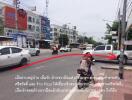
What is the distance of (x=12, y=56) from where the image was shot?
17078 mm

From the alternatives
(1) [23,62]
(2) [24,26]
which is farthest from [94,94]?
(2) [24,26]

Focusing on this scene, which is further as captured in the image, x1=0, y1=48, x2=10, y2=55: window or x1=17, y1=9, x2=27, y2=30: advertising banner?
x1=17, y1=9, x2=27, y2=30: advertising banner

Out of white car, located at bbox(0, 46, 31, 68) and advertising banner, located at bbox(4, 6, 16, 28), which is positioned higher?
advertising banner, located at bbox(4, 6, 16, 28)

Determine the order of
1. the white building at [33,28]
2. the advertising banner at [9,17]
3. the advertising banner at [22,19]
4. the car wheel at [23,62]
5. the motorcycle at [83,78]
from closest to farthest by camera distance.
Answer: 1. the motorcycle at [83,78]
2. the car wheel at [23,62]
3. the advertising banner at [9,17]
4. the advertising banner at [22,19]
5. the white building at [33,28]

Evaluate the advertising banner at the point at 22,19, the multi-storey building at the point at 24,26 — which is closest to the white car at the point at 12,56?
the multi-storey building at the point at 24,26

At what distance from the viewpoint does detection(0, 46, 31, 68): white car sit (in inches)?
637

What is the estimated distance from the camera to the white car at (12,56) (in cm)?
1617

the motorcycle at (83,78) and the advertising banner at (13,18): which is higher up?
the advertising banner at (13,18)

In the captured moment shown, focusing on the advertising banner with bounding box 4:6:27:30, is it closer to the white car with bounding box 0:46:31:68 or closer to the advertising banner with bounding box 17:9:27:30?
the advertising banner with bounding box 17:9:27:30

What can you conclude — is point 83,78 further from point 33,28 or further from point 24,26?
point 33,28

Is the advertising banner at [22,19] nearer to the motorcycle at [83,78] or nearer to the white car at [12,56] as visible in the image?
the white car at [12,56]

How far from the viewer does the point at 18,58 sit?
17859 mm

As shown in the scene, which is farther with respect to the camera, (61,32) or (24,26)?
(61,32)

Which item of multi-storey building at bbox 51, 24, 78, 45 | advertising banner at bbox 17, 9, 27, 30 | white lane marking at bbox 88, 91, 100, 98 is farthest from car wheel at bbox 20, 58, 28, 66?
multi-storey building at bbox 51, 24, 78, 45
